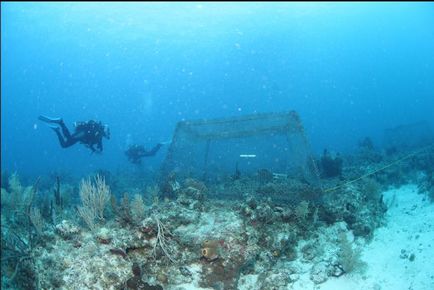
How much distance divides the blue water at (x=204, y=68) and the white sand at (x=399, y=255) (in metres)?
9.78

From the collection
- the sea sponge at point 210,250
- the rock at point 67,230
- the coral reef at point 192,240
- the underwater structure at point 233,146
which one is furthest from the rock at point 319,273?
the rock at point 67,230

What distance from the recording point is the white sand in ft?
20.0

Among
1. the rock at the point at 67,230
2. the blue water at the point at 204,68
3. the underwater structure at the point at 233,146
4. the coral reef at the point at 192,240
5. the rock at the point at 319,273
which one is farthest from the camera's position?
the blue water at the point at 204,68

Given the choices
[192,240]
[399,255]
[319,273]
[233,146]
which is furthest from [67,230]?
[399,255]

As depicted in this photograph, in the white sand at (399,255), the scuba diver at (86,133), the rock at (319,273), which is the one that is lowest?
the rock at (319,273)

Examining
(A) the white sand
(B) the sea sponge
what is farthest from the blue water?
A: (B) the sea sponge

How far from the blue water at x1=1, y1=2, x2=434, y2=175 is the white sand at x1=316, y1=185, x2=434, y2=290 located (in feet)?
32.1

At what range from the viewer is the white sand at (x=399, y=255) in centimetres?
609

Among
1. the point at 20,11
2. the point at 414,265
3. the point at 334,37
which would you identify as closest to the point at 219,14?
the point at 20,11

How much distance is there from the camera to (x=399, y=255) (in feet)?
22.4

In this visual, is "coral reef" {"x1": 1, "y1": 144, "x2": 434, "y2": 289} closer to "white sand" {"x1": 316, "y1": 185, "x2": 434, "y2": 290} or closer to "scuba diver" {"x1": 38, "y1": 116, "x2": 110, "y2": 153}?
"white sand" {"x1": 316, "y1": 185, "x2": 434, "y2": 290}

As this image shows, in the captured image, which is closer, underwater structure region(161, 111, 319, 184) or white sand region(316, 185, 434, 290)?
white sand region(316, 185, 434, 290)

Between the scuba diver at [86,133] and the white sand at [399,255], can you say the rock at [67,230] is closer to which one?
the white sand at [399,255]

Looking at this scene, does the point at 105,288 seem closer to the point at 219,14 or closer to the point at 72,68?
the point at 219,14
